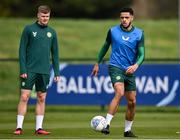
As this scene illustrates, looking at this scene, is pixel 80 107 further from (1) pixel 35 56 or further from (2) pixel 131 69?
(2) pixel 131 69

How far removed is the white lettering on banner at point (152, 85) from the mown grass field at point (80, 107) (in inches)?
23.1

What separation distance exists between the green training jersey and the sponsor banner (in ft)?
28.8

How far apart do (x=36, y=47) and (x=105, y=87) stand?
9166 millimetres

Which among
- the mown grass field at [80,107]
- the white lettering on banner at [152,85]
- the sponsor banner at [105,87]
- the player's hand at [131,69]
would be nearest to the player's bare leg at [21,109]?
the mown grass field at [80,107]

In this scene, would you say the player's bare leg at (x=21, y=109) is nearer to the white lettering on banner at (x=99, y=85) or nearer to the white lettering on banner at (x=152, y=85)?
the white lettering on banner at (x=99, y=85)

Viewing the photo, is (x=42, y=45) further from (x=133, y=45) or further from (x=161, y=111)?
(x=161, y=111)

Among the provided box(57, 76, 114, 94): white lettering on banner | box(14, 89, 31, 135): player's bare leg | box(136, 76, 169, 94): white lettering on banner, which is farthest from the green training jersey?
box(136, 76, 169, 94): white lettering on banner

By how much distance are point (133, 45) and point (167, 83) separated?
31.3 ft

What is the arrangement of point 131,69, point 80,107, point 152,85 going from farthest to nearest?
point 80,107, point 152,85, point 131,69

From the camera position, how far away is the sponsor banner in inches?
1032

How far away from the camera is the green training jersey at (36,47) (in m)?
17.3

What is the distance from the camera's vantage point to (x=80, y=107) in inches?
1061

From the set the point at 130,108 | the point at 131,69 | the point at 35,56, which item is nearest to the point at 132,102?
the point at 130,108

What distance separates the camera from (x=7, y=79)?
115 feet
